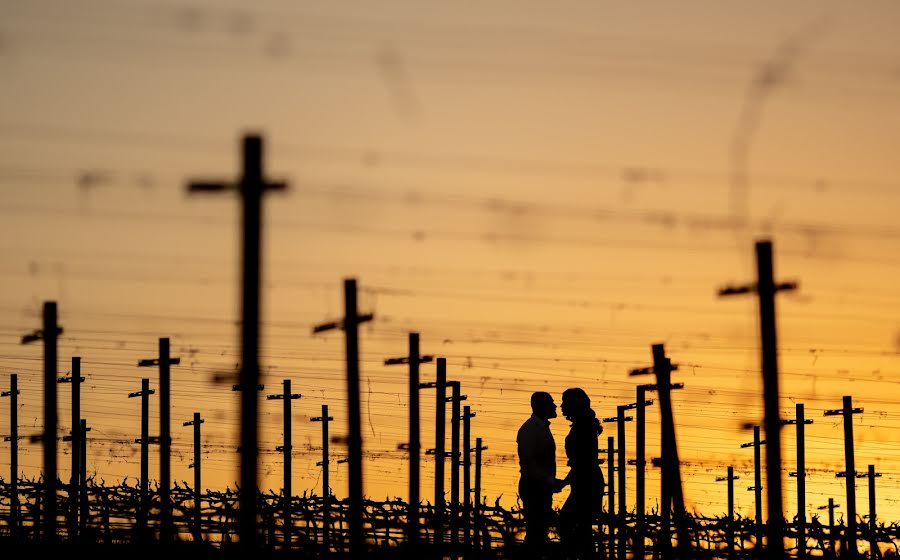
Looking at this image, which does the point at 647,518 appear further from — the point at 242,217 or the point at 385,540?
the point at 242,217

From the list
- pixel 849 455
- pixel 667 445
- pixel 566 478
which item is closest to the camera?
pixel 566 478

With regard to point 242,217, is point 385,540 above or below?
below

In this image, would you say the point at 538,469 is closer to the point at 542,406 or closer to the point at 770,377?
the point at 542,406

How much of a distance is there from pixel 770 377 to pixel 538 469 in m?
5.11

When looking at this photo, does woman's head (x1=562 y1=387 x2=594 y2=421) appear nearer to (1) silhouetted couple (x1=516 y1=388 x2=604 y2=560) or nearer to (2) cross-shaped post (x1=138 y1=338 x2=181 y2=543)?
(1) silhouetted couple (x1=516 y1=388 x2=604 y2=560)

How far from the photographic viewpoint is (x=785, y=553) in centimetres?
2530

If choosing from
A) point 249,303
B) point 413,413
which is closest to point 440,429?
point 413,413

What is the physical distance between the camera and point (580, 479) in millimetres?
23609

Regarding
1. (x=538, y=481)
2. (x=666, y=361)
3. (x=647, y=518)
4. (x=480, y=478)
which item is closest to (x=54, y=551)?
(x=538, y=481)

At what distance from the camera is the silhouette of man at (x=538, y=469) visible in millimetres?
23188

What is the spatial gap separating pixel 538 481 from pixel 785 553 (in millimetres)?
4106

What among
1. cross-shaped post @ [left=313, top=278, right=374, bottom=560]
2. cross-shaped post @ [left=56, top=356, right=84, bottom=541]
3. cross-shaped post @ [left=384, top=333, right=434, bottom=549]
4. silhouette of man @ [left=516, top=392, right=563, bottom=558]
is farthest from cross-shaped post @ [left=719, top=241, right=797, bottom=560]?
cross-shaped post @ [left=56, top=356, right=84, bottom=541]

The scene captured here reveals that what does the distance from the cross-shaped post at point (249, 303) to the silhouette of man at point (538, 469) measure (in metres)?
4.41

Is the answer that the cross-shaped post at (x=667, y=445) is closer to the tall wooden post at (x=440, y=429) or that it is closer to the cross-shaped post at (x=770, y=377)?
the cross-shaped post at (x=770, y=377)
